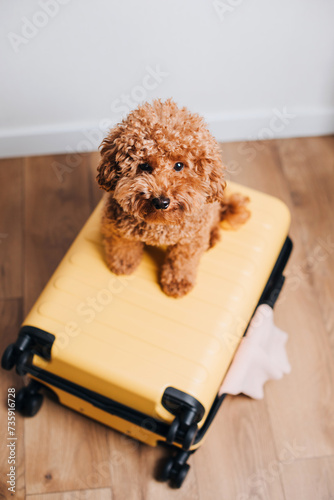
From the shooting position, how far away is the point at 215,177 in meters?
1.00

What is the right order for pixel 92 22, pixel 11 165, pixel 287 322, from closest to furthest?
pixel 92 22 → pixel 287 322 → pixel 11 165

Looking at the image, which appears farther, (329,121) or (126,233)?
(329,121)

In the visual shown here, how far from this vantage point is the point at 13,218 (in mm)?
1605

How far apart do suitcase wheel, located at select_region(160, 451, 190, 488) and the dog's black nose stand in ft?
2.02

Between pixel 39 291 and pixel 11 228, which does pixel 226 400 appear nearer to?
pixel 39 291

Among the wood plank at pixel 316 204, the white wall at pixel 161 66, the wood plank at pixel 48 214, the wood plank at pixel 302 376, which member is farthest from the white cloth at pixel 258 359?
the white wall at pixel 161 66

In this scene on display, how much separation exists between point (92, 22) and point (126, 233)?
24.5 inches

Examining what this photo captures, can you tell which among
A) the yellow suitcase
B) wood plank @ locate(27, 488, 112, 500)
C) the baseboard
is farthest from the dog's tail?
wood plank @ locate(27, 488, 112, 500)

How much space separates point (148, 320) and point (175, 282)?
0.11 m

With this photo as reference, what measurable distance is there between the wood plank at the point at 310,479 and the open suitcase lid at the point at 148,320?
13.3 inches

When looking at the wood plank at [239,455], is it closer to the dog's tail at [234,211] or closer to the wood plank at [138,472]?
the wood plank at [138,472]

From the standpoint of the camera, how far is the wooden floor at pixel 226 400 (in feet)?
4.16

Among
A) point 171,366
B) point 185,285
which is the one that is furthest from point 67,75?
point 171,366

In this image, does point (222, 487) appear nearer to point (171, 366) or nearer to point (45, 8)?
point (171, 366)
